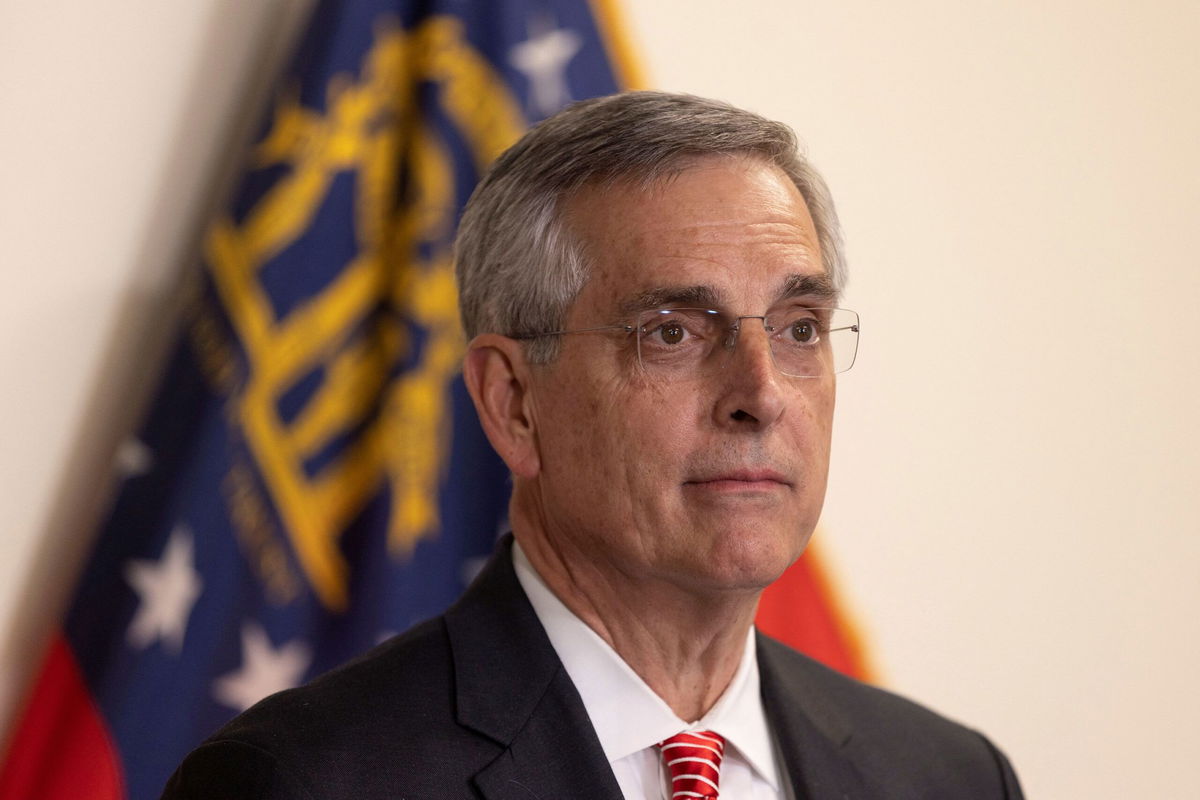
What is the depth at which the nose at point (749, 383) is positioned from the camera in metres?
1.71

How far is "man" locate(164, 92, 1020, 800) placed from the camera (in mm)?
1682

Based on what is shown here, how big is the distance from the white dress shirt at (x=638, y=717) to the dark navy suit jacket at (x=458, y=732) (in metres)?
0.03

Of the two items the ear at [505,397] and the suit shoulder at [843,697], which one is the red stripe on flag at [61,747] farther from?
the suit shoulder at [843,697]

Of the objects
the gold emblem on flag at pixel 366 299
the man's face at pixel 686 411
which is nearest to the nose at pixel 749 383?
the man's face at pixel 686 411

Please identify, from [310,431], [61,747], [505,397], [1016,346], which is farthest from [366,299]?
[1016,346]

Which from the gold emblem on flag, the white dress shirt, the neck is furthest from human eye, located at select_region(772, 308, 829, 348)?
the gold emblem on flag

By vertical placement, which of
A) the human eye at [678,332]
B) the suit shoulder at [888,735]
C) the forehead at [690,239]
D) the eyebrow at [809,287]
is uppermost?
the forehead at [690,239]

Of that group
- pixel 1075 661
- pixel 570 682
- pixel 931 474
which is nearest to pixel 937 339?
pixel 931 474

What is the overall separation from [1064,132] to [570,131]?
2.15m

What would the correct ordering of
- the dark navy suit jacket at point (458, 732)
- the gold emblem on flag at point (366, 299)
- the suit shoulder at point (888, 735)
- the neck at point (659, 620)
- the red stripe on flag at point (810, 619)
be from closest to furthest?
the dark navy suit jacket at point (458, 732) < the neck at point (659, 620) < the suit shoulder at point (888, 735) < the gold emblem on flag at point (366, 299) < the red stripe on flag at point (810, 619)

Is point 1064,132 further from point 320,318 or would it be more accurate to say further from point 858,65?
point 320,318

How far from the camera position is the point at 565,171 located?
187cm

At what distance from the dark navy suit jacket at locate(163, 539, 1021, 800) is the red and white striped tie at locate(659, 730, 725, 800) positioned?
0.11m

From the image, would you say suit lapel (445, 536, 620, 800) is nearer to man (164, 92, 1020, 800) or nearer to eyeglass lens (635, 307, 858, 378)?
man (164, 92, 1020, 800)
